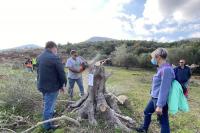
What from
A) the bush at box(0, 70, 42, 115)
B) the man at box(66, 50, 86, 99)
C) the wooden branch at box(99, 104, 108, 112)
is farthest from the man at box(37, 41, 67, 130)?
the man at box(66, 50, 86, 99)

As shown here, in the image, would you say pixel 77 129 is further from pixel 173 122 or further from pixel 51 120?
pixel 173 122

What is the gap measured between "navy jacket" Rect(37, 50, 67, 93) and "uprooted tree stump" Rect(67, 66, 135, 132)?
3.48ft

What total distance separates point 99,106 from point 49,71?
1495mm

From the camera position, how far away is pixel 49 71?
6.36 metres

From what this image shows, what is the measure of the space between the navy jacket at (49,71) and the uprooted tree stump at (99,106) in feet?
3.48

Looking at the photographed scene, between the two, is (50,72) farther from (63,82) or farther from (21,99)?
(21,99)

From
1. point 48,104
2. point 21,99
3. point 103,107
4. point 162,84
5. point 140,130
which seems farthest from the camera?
point 21,99

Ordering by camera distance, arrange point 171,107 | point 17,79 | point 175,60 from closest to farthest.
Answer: point 171,107 < point 17,79 < point 175,60

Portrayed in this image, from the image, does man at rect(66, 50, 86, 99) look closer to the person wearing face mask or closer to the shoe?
the shoe

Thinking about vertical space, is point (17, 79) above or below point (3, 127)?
above

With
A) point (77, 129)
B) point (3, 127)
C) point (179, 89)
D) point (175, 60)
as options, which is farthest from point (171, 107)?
point (175, 60)

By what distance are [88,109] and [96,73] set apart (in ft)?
3.03

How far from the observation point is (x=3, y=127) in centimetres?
708

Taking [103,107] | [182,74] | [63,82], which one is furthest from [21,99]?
[182,74]
